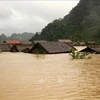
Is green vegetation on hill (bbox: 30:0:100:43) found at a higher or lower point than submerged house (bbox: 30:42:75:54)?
higher

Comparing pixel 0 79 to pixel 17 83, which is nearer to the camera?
pixel 17 83

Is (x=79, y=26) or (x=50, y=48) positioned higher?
(x=79, y=26)

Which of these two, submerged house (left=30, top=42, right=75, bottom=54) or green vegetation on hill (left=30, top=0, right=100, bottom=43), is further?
green vegetation on hill (left=30, top=0, right=100, bottom=43)

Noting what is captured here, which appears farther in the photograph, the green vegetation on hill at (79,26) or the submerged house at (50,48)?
the green vegetation on hill at (79,26)

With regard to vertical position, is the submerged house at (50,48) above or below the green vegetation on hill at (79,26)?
below

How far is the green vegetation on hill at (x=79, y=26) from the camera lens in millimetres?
75875

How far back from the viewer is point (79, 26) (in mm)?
86812

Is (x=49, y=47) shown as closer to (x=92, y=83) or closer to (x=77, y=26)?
(x=92, y=83)

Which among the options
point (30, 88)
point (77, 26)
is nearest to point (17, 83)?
point (30, 88)

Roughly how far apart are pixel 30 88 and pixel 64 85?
53.4 inches

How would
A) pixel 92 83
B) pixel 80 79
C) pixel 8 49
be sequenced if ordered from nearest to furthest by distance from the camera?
1. pixel 92 83
2. pixel 80 79
3. pixel 8 49

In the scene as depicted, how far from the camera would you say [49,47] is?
2675 cm

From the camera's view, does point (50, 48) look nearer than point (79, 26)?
Yes

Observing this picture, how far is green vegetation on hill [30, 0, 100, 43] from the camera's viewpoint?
75.9 meters
